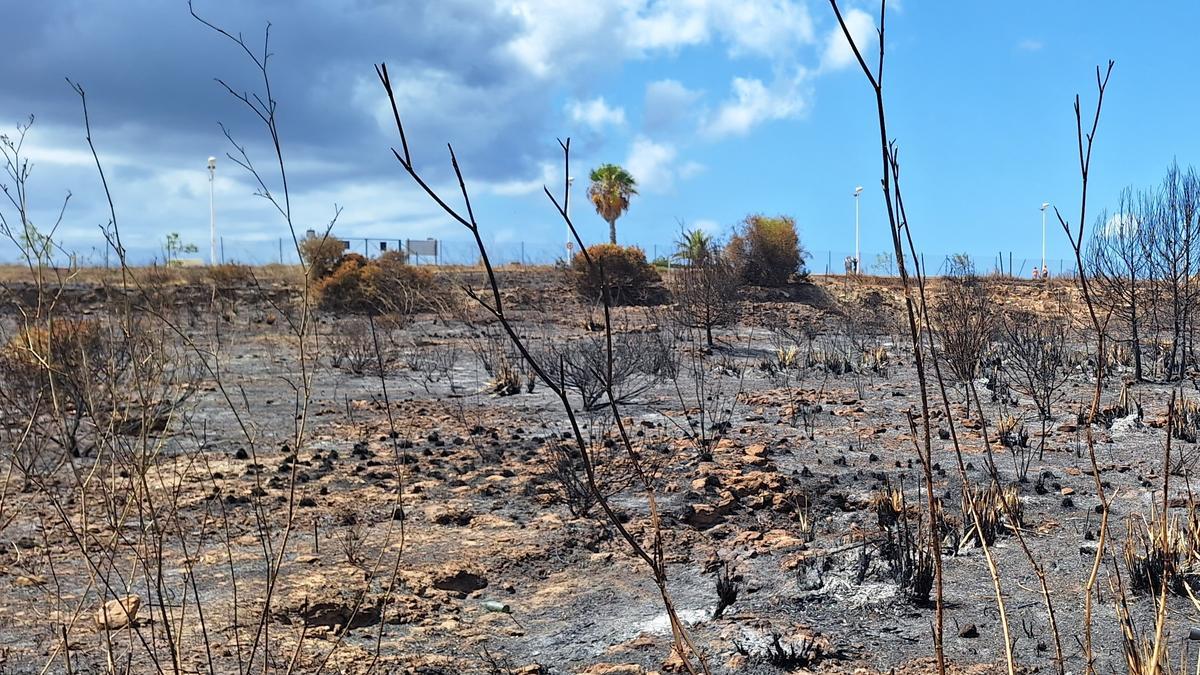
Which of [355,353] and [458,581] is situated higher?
[355,353]

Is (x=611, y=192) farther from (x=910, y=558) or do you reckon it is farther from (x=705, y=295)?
(x=910, y=558)

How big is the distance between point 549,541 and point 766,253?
24.7m

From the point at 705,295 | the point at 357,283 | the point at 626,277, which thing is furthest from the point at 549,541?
the point at 626,277

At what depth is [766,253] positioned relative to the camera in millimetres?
30922

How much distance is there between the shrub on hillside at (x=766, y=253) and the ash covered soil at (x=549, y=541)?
17325 mm

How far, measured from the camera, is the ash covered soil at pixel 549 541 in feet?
15.7

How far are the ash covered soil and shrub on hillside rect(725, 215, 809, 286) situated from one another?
17325mm

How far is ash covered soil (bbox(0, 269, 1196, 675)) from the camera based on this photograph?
15.7 feet

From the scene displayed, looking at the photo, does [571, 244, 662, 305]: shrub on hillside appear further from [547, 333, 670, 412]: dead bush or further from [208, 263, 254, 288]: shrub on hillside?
[547, 333, 670, 412]: dead bush

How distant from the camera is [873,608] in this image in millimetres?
5344

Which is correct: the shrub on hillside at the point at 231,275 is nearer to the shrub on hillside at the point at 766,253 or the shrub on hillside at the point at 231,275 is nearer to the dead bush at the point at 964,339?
the shrub on hillside at the point at 766,253

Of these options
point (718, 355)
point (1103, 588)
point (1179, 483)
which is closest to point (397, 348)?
point (718, 355)

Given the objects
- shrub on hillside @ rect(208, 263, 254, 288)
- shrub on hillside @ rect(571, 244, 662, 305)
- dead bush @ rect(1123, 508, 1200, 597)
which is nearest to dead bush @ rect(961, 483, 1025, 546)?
dead bush @ rect(1123, 508, 1200, 597)

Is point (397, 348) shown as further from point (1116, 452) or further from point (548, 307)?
point (1116, 452)
